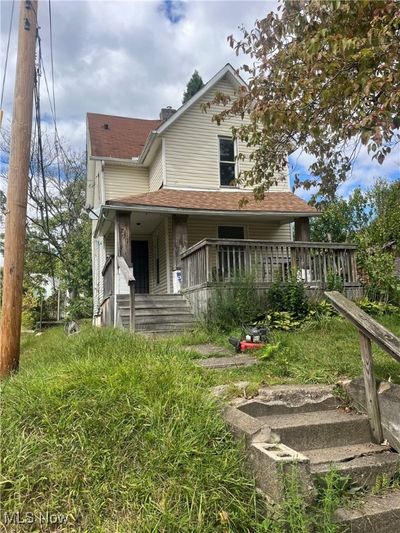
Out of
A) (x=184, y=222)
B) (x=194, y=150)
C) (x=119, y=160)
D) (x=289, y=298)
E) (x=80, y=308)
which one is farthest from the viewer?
(x=80, y=308)

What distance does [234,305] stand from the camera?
8820 mm

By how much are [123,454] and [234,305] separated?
5.97 meters

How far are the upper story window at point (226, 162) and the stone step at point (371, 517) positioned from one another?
12666 mm

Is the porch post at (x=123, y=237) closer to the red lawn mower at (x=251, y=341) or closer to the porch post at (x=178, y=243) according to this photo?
the porch post at (x=178, y=243)

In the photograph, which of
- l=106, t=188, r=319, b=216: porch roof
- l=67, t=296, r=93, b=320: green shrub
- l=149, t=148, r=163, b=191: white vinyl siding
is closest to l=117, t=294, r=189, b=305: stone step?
l=106, t=188, r=319, b=216: porch roof

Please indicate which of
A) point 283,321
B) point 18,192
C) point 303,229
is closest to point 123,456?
point 18,192

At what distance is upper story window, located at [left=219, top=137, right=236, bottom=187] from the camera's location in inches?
587

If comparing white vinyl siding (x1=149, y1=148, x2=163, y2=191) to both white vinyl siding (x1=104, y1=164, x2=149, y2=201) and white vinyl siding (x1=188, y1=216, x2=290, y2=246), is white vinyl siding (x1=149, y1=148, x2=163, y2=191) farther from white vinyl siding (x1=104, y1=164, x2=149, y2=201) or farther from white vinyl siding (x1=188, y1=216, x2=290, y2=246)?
Answer: white vinyl siding (x1=188, y1=216, x2=290, y2=246)

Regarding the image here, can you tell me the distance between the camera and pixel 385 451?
358cm

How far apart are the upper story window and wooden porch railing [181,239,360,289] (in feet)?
15.8

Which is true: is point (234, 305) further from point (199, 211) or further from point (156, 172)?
point (156, 172)

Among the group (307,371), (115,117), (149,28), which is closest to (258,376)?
(307,371)

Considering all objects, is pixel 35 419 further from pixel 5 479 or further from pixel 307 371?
pixel 307 371

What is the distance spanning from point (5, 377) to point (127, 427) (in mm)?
2436
